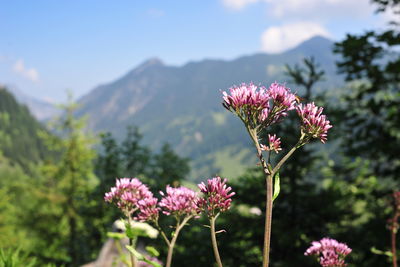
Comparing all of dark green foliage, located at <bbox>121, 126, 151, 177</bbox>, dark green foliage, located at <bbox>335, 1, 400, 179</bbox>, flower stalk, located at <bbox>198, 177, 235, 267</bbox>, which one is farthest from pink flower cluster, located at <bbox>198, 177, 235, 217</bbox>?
dark green foliage, located at <bbox>121, 126, 151, 177</bbox>

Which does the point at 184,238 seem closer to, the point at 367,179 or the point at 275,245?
the point at 275,245

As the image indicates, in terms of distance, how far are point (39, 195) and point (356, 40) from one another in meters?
30.4

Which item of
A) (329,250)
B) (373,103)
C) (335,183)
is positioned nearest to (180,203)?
(329,250)

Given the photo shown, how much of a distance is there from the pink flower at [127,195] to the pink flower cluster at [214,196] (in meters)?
0.63

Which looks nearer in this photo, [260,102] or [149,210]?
[260,102]

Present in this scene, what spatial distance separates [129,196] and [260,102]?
4.69 ft

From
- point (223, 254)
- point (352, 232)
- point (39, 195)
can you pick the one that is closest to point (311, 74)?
point (352, 232)

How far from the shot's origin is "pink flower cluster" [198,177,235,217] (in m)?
2.53

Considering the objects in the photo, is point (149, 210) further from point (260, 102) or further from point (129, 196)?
point (260, 102)

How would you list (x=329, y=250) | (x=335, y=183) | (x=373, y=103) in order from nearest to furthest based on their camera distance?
1. (x=329, y=250)
2. (x=373, y=103)
3. (x=335, y=183)

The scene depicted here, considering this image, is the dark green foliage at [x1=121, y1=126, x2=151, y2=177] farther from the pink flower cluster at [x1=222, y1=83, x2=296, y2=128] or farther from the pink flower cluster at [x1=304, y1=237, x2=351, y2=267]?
the pink flower cluster at [x1=222, y1=83, x2=296, y2=128]

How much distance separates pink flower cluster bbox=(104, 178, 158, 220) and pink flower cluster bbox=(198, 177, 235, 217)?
555mm

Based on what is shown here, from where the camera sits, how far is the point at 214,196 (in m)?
2.56

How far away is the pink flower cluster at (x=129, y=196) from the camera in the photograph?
3006mm
